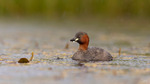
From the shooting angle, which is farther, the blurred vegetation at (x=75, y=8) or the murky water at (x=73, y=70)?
the blurred vegetation at (x=75, y=8)

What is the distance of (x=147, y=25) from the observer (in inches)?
860

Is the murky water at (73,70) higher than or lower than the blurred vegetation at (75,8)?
lower

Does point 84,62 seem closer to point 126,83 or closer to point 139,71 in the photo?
point 139,71

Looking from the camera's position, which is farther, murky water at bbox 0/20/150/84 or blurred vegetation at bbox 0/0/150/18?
blurred vegetation at bbox 0/0/150/18

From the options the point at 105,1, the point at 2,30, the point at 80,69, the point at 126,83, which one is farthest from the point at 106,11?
the point at 126,83

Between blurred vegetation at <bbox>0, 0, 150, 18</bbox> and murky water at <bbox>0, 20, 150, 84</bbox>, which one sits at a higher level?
blurred vegetation at <bbox>0, 0, 150, 18</bbox>

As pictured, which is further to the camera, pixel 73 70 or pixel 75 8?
pixel 75 8

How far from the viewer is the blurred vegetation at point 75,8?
23.0m

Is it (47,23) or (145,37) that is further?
(47,23)

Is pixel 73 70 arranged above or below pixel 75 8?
below

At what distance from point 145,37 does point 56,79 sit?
11.9 meters

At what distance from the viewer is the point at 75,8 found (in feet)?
79.0

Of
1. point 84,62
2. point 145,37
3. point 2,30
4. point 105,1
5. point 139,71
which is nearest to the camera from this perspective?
point 139,71

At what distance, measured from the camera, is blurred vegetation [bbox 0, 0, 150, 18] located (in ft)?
75.3
